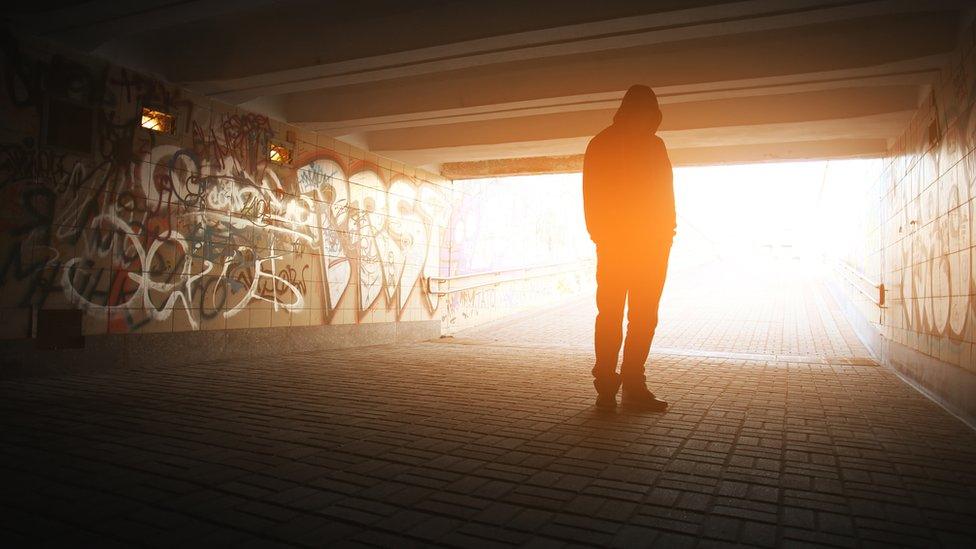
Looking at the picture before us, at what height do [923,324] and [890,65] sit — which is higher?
[890,65]

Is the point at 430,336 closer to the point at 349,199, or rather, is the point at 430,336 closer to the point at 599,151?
the point at 349,199

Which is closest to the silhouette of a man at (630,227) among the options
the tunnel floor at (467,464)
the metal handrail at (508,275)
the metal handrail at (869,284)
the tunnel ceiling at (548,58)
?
the tunnel floor at (467,464)

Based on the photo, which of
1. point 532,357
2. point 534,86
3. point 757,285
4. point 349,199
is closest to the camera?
point 534,86

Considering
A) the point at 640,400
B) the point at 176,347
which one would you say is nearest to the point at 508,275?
the point at 176,347

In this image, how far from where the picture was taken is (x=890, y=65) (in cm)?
626

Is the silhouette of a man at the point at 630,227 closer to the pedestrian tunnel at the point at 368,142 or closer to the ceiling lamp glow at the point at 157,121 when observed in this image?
the pedestrian tunnel at the point at 368,142

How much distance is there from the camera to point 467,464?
3.19 m

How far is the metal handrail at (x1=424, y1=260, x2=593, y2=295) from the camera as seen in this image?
12758 mm

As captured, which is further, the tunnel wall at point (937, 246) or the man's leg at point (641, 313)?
the tunnel wall at point (937, 246)

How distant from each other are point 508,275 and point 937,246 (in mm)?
11149

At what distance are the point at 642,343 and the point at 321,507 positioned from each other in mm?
3079

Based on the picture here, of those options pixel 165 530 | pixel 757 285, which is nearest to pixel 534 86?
pixel 165 530

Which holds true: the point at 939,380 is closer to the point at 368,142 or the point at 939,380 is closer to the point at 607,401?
the point at 607,401

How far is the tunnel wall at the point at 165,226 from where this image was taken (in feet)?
19.7
